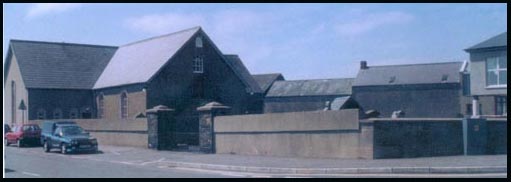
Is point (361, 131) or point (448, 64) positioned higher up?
point (448, 64)

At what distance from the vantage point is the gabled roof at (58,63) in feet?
176

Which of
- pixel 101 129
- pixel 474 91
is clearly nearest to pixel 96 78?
pixel 101 129

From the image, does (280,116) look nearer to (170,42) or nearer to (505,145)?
(505,145)

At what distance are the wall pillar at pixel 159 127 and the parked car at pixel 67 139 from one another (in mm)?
2955

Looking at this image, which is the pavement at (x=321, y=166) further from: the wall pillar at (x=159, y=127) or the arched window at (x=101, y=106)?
the arched window at (x=101, y=106)

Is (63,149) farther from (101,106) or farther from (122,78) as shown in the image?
(101,106)

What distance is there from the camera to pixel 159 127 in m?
32.8

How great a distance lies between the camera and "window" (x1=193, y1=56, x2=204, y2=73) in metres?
49.2

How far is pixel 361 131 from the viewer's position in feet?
77.0

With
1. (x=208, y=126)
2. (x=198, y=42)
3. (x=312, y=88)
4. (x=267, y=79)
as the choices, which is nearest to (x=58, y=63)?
(x=198, y=42)

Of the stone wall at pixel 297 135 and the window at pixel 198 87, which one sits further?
the window at pixel 198 87

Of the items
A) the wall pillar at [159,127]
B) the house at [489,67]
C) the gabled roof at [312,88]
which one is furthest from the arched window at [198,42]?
the gabled roof at [312,88]

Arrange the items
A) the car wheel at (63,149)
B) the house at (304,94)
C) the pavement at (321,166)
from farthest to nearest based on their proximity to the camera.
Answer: the house at (304,94)
the car wheel at (63,149)
the pavement at (321,166)
